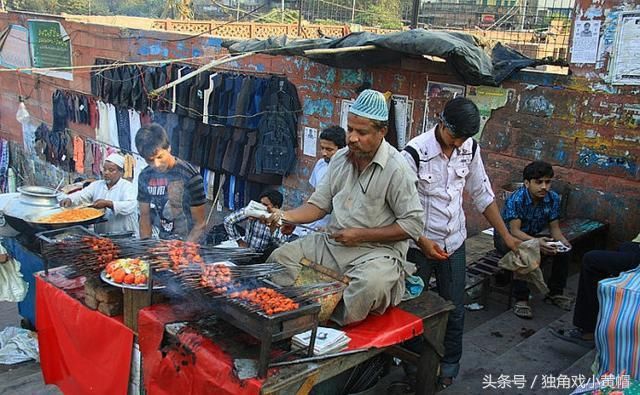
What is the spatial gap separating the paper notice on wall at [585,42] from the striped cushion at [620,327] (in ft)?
9.16

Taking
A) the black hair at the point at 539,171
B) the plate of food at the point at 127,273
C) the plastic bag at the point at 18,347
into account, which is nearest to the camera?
the plate of food at the point at 127,273

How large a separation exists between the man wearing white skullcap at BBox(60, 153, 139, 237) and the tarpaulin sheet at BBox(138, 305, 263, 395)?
2369mm

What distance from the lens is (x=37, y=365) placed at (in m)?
5.83

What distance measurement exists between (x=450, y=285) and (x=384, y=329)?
89 centimetres

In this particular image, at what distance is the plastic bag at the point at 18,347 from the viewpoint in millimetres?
5770

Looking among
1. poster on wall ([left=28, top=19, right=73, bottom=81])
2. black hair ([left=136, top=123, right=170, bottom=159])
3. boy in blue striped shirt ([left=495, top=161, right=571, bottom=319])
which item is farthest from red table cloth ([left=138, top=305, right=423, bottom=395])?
poster on wall ([left=28, top=19, right=73, bottom=81])

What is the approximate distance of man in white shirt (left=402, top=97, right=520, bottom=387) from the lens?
12.0ft

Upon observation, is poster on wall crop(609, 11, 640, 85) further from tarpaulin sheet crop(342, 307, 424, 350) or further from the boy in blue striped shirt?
tarpaulin sheet crop(342, 307, 424, 350)

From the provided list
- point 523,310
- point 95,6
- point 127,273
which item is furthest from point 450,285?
point 95,6

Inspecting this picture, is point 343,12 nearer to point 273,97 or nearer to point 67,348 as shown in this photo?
point 273,97

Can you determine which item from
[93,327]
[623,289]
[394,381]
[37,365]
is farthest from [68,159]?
[623,289]

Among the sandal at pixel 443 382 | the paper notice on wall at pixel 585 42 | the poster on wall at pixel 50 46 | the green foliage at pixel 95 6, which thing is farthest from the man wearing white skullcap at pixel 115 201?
the green foliage at pixel 95 6

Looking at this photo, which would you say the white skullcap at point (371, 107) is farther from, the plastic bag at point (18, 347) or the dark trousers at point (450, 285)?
the plastic bag at point (18, 347)

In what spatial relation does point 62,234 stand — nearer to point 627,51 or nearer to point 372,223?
point 372,223
